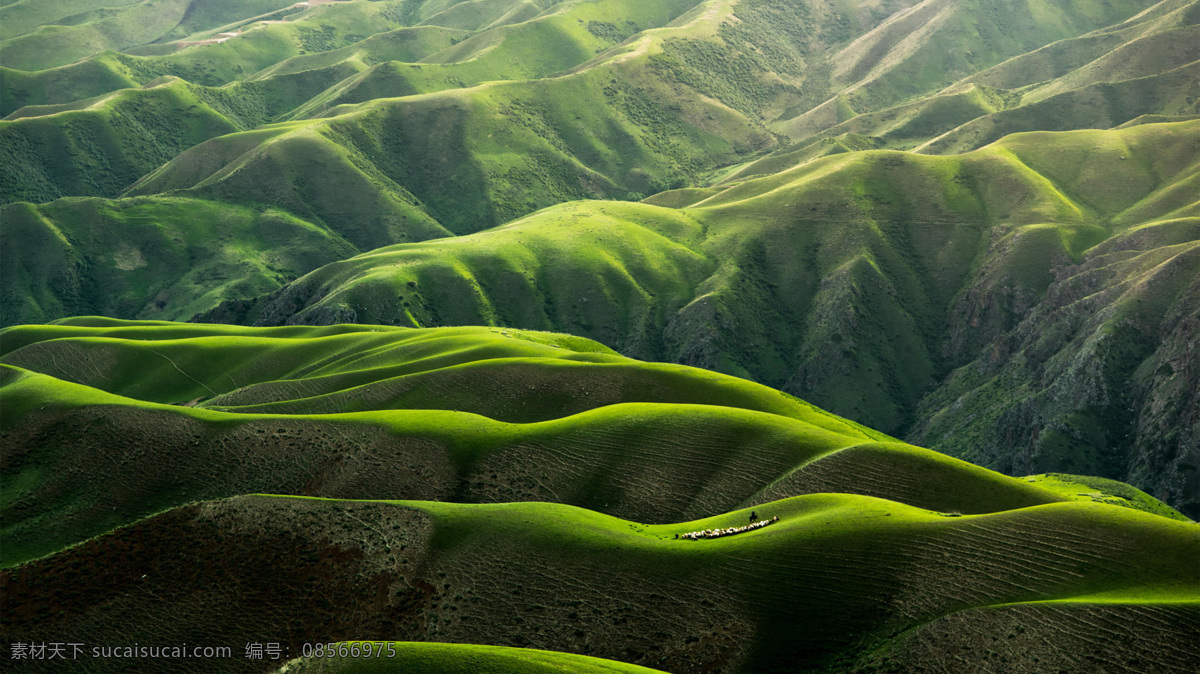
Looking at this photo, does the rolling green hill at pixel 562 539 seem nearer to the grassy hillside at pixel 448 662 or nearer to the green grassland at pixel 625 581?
the green grassland at pixel 625 581

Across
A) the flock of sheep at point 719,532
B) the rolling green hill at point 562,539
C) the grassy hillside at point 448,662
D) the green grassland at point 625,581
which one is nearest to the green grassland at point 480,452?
the rolling green hill at point 562,539

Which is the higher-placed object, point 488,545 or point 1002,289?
point 488,545

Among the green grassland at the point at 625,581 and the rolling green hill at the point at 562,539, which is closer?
the green grassland at the point at 625,581

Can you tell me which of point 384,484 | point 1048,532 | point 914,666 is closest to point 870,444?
point 1048,532

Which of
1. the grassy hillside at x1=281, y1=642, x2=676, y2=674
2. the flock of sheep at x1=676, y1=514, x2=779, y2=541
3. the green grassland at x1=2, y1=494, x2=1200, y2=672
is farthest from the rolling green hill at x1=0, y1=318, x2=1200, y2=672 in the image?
the flock of sheep at x1=676, y1=514, x2=779, y2=541

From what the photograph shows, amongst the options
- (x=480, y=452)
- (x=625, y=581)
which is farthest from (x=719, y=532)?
(x=480, y=452)

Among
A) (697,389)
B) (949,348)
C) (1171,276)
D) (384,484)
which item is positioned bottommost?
(949,348)

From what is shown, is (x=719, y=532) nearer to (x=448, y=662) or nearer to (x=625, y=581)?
(x=625, y=581)

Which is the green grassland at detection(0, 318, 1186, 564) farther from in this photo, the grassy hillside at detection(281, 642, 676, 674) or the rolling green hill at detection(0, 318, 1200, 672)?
the grassy hillside at detection(281, 642, 676, 674)

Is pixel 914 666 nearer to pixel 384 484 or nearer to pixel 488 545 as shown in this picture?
pixel 488 545
